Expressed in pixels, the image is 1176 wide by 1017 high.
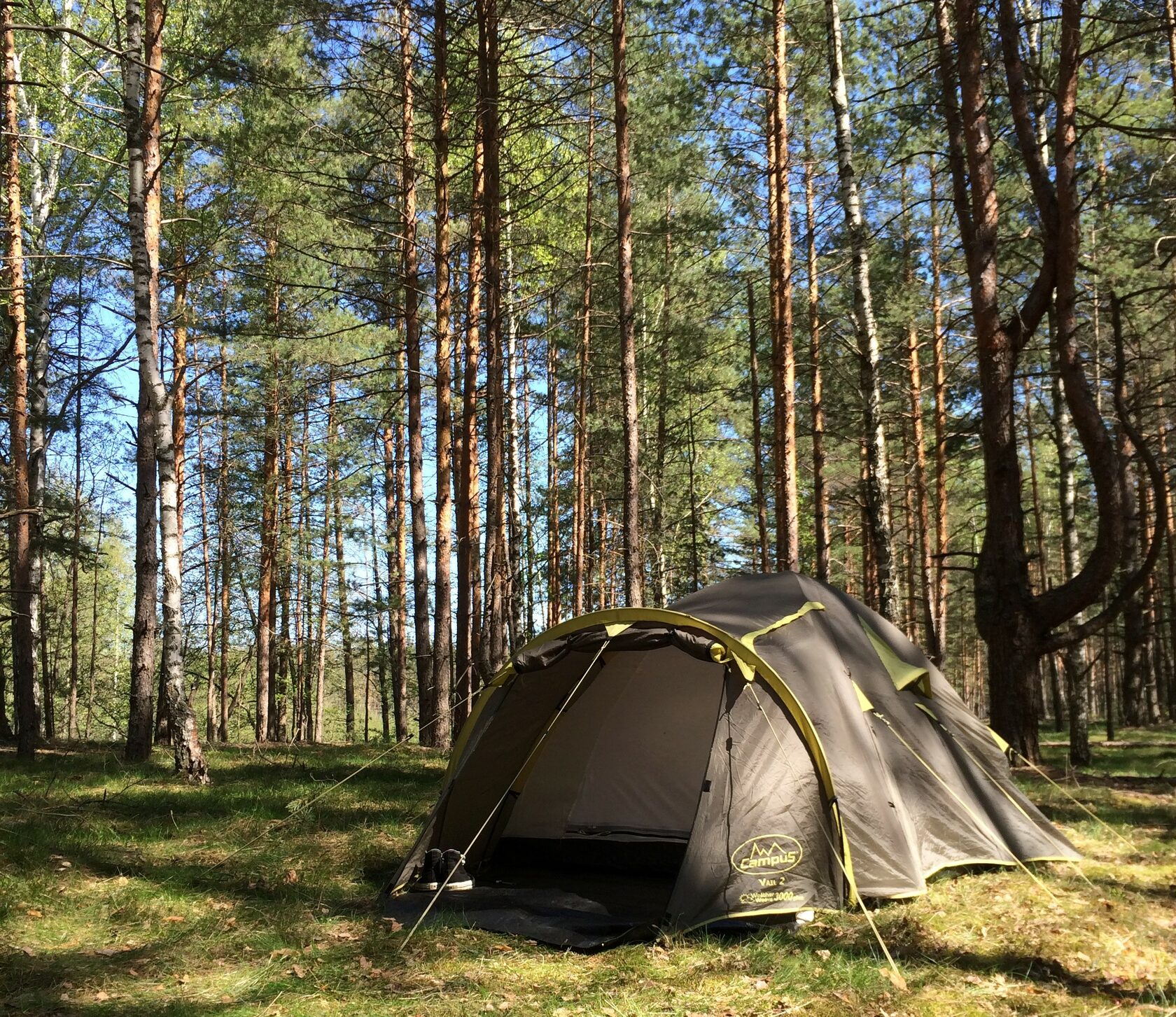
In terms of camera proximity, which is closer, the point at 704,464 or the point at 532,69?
the point at 532,69

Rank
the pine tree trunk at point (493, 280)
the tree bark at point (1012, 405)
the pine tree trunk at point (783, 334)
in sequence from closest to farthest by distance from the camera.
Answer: the tree bark at point (1012, 405)
the pine tree trunk at point (493, 280)
the pine tree trunk at point (783, 334)

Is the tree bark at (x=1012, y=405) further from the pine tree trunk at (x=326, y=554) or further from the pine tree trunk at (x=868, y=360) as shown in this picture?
the pine tree trunk at (x=326, y=554)

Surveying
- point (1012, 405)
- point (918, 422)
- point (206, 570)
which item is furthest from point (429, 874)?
point (206, 570)

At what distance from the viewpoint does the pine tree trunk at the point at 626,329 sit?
11289 mm

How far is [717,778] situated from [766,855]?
49 centimetres

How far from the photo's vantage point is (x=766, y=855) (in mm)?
5141

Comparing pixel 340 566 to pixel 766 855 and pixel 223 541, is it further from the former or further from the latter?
pixel 766 855

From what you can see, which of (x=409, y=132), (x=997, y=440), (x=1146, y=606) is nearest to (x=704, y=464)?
(x=1146, y=606)

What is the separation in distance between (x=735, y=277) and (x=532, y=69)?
4.81 meters

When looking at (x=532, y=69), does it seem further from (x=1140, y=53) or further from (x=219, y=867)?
(x=219, y=867)

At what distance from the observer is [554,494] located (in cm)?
2241

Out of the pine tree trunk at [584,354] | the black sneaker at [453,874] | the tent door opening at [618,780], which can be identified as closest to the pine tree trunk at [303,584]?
the pine tree trunk at [584,354]

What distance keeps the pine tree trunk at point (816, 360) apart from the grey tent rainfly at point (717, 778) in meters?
7.50

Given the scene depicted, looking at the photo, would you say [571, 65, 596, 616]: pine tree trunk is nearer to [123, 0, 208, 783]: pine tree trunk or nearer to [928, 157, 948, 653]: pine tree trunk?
[928, 157, 948, 653]: pine tree trunk
